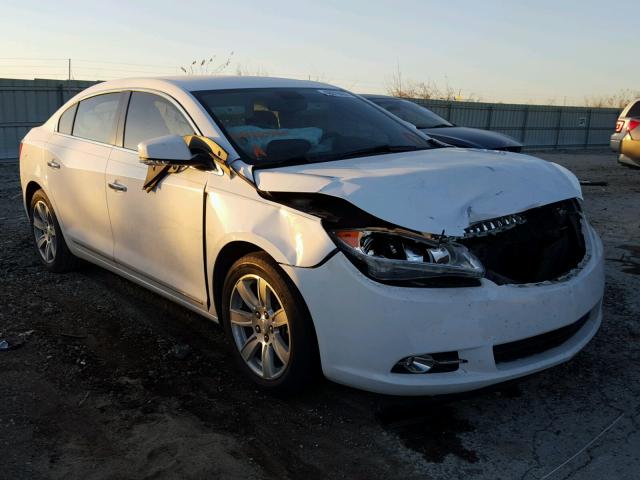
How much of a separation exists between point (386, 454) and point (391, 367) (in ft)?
1.27

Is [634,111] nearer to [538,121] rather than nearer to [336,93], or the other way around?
[336,93]

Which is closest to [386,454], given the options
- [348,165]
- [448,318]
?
[448,318]

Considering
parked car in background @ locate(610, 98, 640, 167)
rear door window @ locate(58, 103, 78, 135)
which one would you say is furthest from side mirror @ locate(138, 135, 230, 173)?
parked car in background @ locate(610, 98, 640, 167)

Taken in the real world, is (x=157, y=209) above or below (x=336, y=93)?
below

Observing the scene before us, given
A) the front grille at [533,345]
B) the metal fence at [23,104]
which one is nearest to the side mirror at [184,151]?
the front grille at [533,345]

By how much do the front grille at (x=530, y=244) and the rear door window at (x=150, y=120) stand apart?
186 cm

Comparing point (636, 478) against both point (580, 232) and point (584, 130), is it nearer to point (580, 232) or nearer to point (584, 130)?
point (580, 232)

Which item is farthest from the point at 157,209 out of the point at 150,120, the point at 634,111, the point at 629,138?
the point at 634,111

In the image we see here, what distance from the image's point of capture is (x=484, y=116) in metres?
23.0

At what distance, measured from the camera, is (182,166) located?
3.67 m

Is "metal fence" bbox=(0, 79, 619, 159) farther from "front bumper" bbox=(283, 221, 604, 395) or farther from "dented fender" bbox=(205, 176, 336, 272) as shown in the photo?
"front bumper" bbox=(283, 221, 604, 395)

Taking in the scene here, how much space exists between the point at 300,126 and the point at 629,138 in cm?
944

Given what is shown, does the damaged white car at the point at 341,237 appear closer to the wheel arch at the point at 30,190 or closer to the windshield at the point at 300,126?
the windshield at the point at 300,126

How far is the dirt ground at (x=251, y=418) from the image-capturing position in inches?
106
